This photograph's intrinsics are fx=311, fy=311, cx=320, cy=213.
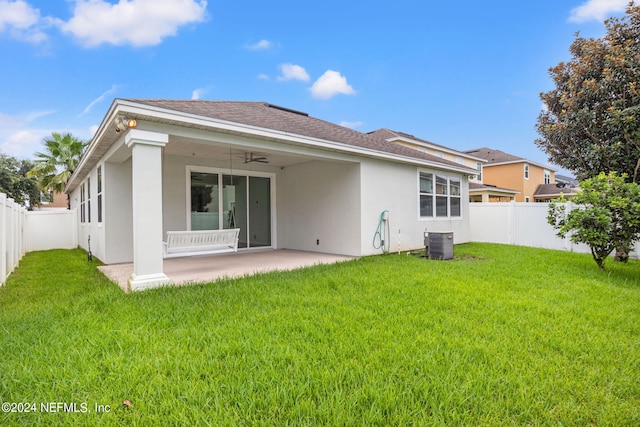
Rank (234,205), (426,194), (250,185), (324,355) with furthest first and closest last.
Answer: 1. (426,194)
2. (250,185)
3. (234,205)
4. (324,355)

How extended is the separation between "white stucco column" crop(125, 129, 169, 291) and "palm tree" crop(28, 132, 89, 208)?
46.3 ft

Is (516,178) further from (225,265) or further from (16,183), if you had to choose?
(16,183)

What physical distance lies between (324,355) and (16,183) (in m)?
31.3

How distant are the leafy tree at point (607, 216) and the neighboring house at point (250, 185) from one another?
13.8ft

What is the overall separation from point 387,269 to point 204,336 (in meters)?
4.19

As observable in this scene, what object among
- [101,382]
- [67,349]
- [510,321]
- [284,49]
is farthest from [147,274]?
[284,49]

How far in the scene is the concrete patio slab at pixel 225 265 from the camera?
5.98 m

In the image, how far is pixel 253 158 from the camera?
30.5ft

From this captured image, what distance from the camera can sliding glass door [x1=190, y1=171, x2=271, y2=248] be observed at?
8922mm

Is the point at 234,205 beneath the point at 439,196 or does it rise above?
beneath

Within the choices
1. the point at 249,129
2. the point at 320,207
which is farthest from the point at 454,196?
the point at 249,129

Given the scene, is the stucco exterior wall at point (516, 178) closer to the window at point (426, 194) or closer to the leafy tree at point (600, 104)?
the leafy tree at point (600, 104)

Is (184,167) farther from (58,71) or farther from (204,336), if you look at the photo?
(58,71)

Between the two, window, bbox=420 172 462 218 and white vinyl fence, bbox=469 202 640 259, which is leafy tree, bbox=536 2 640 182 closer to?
white vinyl fence, bbox=469 202 640 259
